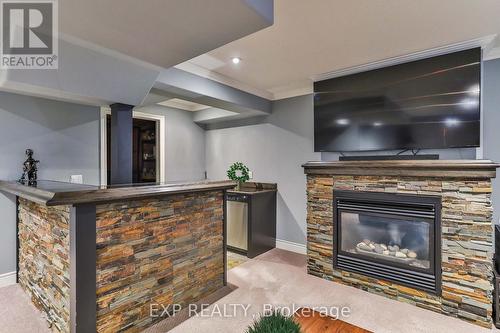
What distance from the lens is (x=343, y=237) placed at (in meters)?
2.93

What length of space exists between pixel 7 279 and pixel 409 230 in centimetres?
426

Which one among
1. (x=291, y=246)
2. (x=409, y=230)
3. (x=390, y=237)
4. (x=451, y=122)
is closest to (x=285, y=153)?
(x=291, y=246)

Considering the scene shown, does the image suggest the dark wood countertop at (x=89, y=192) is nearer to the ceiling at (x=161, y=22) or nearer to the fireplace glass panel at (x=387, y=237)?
the ceiling at (x=161, y=22)

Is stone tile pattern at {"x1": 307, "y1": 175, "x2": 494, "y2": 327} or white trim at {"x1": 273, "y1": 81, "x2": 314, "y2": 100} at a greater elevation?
white trim at {"x1": 273, "y1": 81, "x2": 314, "y2": 100}

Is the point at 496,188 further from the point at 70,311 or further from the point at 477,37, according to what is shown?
the point at 70,311

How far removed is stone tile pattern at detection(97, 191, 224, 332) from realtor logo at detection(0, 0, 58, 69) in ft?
3.73

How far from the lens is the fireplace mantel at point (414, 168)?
2.11 m

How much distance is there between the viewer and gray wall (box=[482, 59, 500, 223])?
8.10ft

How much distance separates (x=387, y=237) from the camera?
109 inches

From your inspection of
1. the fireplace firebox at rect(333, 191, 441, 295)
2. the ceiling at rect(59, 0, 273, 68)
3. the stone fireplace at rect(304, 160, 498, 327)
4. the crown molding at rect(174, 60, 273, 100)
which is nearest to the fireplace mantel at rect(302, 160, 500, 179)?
the stone fireplace at rect(304, 160, 498, 327)

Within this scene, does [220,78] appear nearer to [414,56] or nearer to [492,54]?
[414,56]

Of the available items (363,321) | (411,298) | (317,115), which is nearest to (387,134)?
(317,115)

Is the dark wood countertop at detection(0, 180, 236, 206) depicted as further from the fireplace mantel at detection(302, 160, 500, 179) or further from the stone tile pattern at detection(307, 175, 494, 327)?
the stone tile pattern at detection(307, 175, 494, 327)

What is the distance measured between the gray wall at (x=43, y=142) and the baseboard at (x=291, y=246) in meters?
2.79
